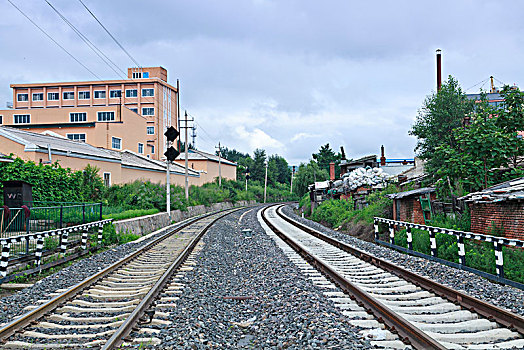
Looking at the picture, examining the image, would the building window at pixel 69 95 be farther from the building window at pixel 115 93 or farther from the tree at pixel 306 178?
the tree at pixel 306 178

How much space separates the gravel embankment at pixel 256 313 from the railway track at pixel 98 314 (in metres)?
0.41

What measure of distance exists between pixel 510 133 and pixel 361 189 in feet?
45.7

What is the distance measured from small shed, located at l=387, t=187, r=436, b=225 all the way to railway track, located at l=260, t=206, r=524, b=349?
6.22 meters

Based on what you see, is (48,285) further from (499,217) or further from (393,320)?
(499,217)

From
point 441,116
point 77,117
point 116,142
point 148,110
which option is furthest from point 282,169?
point 441,116

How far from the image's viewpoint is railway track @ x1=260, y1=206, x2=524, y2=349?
16.5 feet

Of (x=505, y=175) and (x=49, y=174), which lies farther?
(x=49, y=174)

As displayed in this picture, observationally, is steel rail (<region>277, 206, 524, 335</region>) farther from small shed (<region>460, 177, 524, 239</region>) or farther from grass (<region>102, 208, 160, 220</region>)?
grass (<region>102, 208, 160, 220</region>)

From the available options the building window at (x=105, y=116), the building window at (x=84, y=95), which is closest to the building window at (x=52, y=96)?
the building window at (x=84, y=95)

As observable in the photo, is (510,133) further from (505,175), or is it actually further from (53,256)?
(53,256)

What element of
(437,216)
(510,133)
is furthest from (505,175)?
(437,216)

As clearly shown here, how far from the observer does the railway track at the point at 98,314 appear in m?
5.39

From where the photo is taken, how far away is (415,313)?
632cm

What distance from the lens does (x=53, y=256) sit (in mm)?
11953
